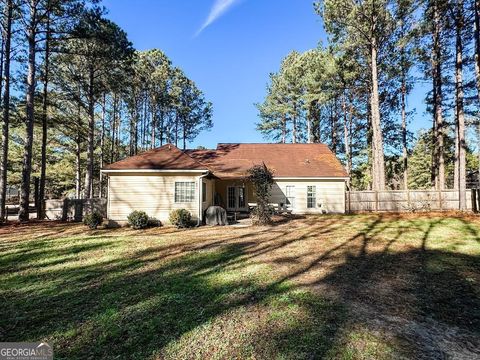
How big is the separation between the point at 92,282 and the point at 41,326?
183cm

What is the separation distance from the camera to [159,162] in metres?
13.5

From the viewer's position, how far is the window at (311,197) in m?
18.7

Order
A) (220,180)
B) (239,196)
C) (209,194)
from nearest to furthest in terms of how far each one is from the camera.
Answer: (209,194) → (220,180) → (239,196)

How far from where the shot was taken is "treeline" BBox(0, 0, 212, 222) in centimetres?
1382

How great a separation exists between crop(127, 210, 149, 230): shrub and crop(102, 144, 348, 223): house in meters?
0.67

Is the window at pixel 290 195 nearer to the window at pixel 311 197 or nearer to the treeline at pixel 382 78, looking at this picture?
the window at pixel 311 197

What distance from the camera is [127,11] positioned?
1463 cm

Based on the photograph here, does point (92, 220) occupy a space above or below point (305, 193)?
below

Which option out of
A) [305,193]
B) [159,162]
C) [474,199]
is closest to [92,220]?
[159,162]

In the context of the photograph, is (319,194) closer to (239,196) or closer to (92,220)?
(239,196)

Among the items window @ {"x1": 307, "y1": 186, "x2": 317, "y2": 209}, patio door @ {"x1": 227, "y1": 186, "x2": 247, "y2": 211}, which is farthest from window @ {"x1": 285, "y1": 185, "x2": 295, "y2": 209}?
patio door @ {"x1": 227, "y1": 186, "x2": 247, "y2": 211}

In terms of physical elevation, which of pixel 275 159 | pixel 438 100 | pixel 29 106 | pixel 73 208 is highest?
pixel 438 100

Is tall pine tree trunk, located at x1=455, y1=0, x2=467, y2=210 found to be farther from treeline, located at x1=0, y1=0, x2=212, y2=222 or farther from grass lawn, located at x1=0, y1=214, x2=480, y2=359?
treeline, located at x1=0, y1=0, x2=212, y2=222

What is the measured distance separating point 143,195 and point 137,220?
4.70 feet
